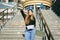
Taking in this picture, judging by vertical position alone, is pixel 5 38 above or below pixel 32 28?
below

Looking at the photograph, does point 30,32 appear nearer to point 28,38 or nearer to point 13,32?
point 28,38

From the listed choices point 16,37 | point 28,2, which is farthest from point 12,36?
point 28,2

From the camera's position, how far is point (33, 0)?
135ft

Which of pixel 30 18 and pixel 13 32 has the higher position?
pixel 30 18

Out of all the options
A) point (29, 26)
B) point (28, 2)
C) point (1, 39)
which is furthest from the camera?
point (28, 2)

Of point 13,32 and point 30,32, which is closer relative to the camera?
point 30,32

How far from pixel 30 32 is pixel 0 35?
174 inches

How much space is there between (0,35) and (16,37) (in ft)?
3.23

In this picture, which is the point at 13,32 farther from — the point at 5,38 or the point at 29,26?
the point at 29,26

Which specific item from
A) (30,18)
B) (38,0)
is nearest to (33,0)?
(38,0)

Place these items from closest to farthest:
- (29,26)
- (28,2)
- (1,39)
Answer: (29,26) < (1,39) < (28,2)

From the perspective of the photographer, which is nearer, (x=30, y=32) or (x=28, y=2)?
(x=30, y=32)

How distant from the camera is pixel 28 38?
8.18 metres

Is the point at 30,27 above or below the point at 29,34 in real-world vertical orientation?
above
